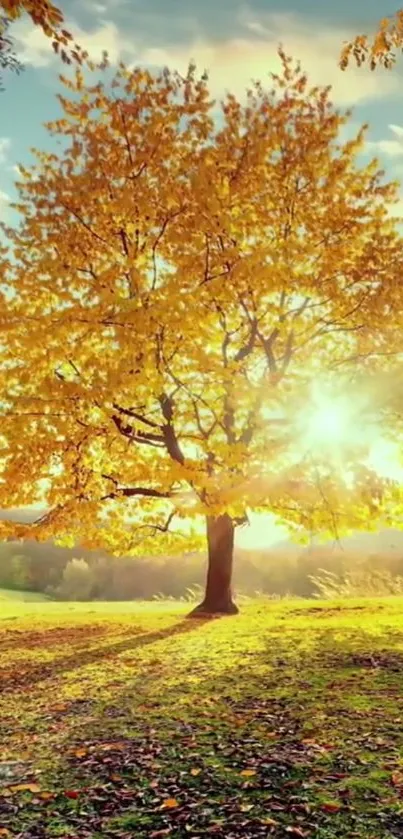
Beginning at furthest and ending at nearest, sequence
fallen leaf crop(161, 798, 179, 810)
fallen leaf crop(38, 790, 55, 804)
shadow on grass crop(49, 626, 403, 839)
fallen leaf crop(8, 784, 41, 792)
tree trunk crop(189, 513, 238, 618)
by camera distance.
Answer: tree trunk crop(189, 513, 238, 618), fallen leaf crop(8, 784, 41, 792), fallen leaf crop(38, 790, 55, 804), fallen leaf crop(161, 798, 179, 810), shadow on grass crop(49, 626, 403, 839)

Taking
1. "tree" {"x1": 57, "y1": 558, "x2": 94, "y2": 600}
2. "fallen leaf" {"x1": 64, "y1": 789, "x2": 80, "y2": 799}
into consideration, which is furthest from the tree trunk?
"tree" {"x1": 57, "y1": 558, "x2": 94, "y2": 600}

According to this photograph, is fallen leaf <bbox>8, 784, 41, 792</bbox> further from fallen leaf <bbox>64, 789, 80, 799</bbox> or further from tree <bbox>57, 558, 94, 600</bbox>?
tree <bbox>57, 558, 94, 600</bbox>

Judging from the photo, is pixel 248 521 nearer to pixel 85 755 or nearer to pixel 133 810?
pixel 85 755

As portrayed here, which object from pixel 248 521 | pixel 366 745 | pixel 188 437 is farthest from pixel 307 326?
pixel 366 745

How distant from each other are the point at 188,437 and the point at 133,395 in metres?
2.41

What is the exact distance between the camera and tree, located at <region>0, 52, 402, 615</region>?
13.4 meters

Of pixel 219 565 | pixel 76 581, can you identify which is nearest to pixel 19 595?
pixel 76 581

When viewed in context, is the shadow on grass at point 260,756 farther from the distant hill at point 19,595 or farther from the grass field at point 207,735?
the distant hill at point 19,595

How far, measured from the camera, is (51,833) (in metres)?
4.96

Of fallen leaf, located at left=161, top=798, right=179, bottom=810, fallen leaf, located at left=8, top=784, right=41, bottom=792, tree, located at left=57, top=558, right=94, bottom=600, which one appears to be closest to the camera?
fallen leaf, located at left=161, top=798, right=179, bottom=810

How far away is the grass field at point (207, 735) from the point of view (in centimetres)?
508

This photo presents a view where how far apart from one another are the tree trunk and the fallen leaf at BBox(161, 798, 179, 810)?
Result: 11620mm

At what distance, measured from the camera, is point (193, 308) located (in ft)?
41.9

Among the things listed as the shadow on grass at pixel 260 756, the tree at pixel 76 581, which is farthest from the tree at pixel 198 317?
the tree at pixel 76 581
